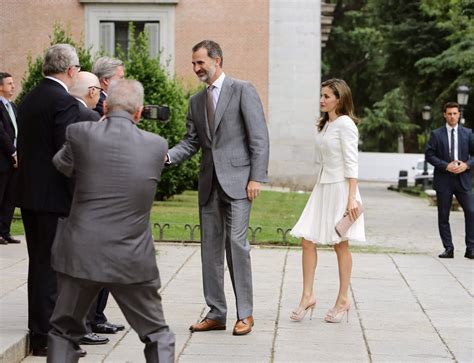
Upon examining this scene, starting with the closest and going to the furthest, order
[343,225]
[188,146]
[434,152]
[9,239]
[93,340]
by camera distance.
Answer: [93,340], [188,146], [343,225], [9,239], [434,152]

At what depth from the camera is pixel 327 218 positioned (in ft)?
30.0

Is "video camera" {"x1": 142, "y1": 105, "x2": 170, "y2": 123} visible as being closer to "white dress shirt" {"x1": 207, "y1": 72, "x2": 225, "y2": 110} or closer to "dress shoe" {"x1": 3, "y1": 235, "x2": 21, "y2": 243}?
"white dress shirt" {"x1": 207, "y1": 72, "x2": 225, "y2": 110}

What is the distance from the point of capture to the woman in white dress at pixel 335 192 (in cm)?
904

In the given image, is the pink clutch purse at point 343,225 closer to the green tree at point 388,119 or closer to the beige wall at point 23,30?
the beige wall at point 23,30

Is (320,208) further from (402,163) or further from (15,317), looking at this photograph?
(402,163)

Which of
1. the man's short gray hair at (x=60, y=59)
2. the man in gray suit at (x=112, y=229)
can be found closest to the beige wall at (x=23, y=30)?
the man's short gray hair at (x=60, y=59)

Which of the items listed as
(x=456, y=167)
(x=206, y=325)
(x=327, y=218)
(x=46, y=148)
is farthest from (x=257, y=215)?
(x=46, y=148)

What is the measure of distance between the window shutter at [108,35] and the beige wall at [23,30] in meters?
0.56

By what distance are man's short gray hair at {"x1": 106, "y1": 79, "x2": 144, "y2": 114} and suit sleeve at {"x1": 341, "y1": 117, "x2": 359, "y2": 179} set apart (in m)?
3.41

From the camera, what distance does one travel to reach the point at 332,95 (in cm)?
907

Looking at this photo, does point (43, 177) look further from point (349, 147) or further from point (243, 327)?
point (349, 147)

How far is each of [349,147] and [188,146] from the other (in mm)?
1388

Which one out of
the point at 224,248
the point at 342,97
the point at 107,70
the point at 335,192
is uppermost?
the point at 107,70

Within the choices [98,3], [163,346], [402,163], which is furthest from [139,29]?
[402,163]
